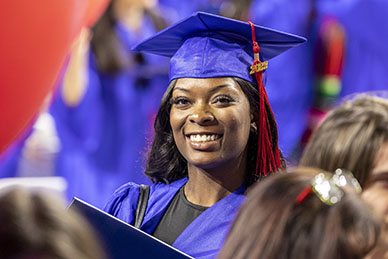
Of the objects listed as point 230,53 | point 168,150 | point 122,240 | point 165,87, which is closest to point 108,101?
point 165,87

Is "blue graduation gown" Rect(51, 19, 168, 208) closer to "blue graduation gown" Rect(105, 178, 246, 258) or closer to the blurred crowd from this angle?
the blurred crowd

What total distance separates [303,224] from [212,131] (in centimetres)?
102

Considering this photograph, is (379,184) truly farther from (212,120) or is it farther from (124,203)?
(124,203)

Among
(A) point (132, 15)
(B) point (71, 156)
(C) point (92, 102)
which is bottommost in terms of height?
(B) point (71, 156)

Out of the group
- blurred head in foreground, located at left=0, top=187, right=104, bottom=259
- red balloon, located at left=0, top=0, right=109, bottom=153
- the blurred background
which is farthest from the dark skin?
the blurred background

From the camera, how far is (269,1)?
14.4ft

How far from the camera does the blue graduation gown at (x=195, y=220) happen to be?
2000 millimetres

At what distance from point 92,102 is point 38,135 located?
15.7 inches

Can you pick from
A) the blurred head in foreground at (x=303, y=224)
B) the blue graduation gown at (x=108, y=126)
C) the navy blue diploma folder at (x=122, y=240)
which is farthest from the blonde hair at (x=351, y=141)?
the blue graduation gown at (x=108, y=126)

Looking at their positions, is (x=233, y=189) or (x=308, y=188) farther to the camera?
(x=233, y=189)

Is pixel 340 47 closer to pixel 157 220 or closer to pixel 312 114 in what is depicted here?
pixel 312 114

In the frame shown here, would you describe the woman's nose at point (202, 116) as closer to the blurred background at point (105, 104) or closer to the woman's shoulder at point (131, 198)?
the woman's shoulder at point (131, 198)

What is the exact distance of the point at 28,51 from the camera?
2.19m

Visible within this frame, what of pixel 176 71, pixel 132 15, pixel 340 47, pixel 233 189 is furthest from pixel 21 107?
pixel 340 47
